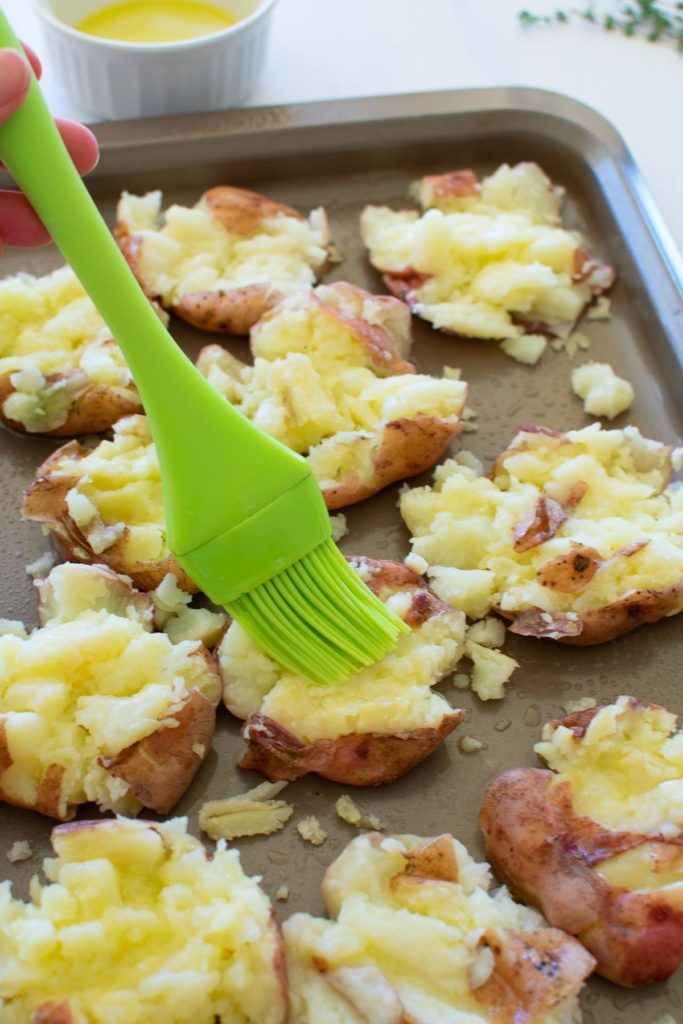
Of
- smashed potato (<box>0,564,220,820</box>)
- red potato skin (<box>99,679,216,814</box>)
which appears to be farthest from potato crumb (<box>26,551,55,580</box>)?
red potato skin (<box>99,679,216,814</box>)

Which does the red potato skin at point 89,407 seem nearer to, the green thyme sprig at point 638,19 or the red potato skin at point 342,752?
the red potato skin at point 342,752

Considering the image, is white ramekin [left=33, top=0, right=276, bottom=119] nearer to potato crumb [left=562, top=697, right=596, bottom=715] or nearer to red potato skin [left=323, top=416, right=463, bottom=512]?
red potato skin [left=323, top=416, right=463, bottom=512]

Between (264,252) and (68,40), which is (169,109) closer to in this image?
(68,40)

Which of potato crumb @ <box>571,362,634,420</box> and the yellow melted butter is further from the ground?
the yellow melted butter

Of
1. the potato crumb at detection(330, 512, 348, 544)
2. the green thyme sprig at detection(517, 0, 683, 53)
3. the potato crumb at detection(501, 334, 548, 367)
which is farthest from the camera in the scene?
the green thyme sprig at detection(517, 0, 683, 53)

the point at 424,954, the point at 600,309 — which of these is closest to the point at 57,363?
the point at 600,309

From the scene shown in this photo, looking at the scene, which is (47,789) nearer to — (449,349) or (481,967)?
(481,967)
